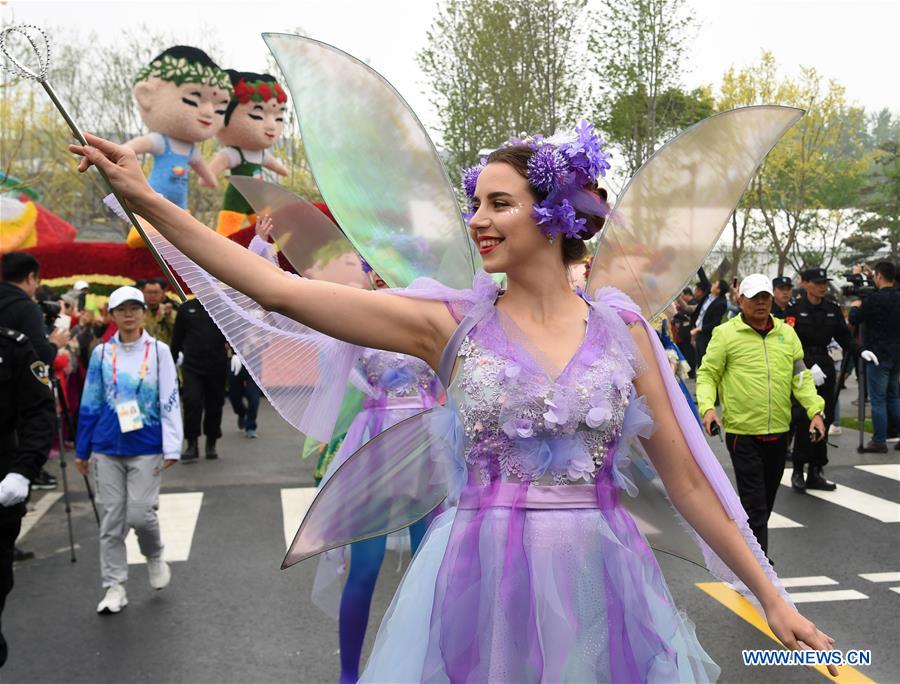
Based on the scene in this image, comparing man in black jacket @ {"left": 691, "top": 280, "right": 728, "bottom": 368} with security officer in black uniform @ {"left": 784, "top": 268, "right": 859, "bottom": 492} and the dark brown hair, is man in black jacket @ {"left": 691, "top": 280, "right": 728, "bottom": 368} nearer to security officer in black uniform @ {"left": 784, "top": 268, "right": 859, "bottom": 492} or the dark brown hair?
security officer in black uniform @ {"left": 784, "top": 268, "right": 859, "bottom": 492}

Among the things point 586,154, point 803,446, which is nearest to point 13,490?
point 586,154

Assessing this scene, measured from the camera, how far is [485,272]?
3.03 metres

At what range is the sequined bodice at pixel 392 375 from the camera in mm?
5168

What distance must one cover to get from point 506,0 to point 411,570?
1025 inches

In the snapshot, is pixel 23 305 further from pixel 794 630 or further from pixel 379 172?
pixel 794 630

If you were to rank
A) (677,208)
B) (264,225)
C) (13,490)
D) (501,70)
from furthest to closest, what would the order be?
1. (501,70)
2. (13,490)
3. (264,225)
4. (677,208)

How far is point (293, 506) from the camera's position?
912 cm

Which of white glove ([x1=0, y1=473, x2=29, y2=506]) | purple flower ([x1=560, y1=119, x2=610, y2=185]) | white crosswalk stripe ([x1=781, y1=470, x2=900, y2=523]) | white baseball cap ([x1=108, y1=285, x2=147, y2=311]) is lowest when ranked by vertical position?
white crosswalk stripe ([x1=781, y1=470, x2=900, y2=523])

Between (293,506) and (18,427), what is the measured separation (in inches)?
185

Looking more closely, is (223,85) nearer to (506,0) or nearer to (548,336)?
(506,0)

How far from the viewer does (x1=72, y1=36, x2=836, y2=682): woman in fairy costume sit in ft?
8.38

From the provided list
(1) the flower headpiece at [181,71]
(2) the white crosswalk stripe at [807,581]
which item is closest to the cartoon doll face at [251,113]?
(1) the flower headpiece at [181,71]

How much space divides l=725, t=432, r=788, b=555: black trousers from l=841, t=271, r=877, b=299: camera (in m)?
6.11

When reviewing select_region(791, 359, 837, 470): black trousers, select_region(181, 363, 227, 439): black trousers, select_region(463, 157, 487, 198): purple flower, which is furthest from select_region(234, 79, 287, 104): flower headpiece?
select_region(463, 157, 487, 198): purple flower
